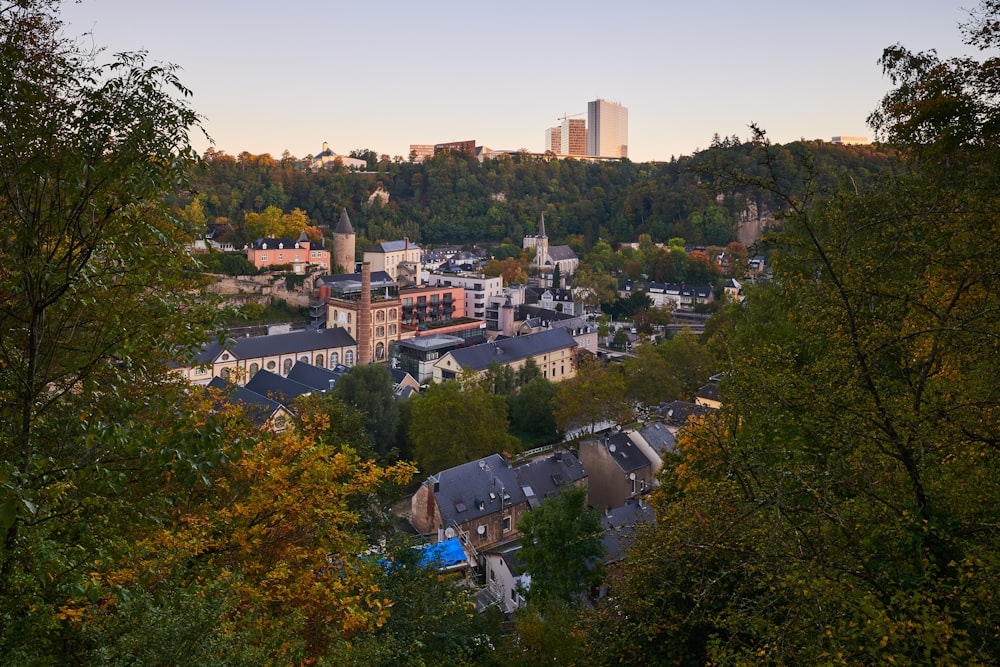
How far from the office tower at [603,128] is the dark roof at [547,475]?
168 m

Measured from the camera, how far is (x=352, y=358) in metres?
49.1

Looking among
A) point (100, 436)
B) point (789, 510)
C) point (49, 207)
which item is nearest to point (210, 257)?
point (49, 207)

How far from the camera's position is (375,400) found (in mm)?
30344

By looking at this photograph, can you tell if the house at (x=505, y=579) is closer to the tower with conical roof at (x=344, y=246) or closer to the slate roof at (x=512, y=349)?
the slate roof at (x=512, y=349)

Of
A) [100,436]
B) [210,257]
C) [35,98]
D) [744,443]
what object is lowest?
[744,443]

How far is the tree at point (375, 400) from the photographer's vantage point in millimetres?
30234

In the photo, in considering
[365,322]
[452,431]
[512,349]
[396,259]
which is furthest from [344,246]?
[452,431]

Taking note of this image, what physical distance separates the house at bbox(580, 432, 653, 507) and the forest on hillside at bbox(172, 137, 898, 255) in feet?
193

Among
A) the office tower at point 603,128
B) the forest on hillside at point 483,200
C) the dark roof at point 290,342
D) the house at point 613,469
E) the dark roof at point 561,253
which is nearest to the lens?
the house at point 613,469

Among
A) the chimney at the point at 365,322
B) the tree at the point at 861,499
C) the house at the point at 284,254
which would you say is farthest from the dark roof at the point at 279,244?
the tree at the point at 861,499

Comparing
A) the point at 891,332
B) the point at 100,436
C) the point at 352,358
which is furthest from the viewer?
the point at 352,358

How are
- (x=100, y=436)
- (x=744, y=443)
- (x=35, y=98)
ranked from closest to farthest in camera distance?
(x=100, y=436), (x=35, y=98), (x=744, y=443)

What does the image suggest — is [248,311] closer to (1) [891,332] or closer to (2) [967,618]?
(1) [891,332]

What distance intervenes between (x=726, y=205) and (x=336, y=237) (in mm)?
51727
